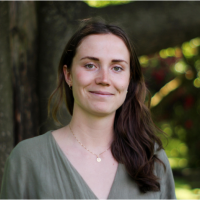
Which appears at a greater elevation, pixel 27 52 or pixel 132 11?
pixel 132 11

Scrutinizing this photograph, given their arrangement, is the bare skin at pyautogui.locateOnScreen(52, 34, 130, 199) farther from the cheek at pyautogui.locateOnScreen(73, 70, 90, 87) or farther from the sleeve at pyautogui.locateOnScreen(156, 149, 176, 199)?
the sleeve at pyautogui.locateOnScreen(156, 149, 176, 199)

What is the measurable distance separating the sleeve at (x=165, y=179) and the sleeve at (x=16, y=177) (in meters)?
1.02

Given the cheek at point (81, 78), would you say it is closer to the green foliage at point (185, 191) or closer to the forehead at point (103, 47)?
the forehead at point (103, 47)

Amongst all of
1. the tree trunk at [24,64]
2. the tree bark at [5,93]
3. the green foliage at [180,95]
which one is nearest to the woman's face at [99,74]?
the tree trunk at [24,64]

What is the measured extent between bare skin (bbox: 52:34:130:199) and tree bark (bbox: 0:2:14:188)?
0.85 m

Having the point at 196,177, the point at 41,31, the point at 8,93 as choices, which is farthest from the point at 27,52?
the point at 196,177

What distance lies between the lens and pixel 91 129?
2.00 meters

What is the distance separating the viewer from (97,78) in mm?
1857

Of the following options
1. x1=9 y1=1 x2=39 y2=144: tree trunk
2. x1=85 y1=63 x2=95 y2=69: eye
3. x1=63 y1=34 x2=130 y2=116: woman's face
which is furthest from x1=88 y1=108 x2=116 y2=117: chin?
x1=9 y1=1 x2=39 y2=144: tree trunk

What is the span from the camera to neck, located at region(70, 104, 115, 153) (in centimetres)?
199

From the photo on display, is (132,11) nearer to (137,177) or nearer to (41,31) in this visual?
(41,31)

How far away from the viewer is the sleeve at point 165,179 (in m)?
2.06

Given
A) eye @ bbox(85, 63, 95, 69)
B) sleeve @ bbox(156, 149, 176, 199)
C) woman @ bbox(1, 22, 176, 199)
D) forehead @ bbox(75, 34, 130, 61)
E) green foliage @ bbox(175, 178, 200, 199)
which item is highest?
forehead @ bbox(75, 34, 130, 61)

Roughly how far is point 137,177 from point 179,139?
403cm
